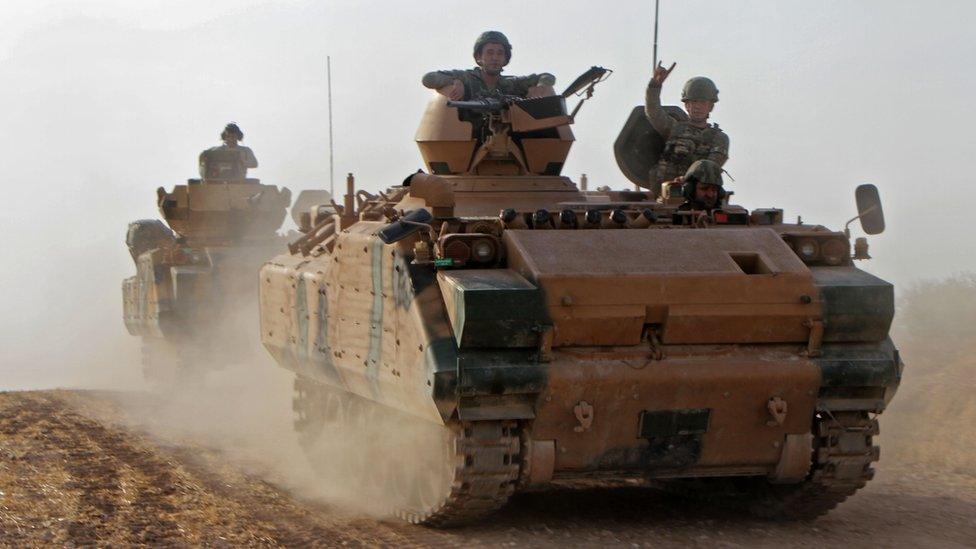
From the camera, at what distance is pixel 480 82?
14.7 meters

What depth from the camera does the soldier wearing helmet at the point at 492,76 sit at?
47.8 ft

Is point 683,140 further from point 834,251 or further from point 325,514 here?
point 325,514

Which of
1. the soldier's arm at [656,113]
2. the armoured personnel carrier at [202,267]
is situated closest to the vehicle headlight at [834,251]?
the soldier's arm at [656,113]

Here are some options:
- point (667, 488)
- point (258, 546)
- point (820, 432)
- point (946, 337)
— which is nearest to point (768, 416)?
point (820, 432)

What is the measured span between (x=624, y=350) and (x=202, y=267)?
1474 cm

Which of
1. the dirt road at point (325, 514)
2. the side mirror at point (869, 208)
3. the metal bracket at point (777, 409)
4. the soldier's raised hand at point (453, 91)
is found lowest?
the dirt road at point (325, 514)

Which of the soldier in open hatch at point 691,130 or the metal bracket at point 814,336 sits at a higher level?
the soldier in open hatch at point 691,130

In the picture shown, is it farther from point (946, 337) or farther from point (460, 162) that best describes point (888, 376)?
point (946, 337)

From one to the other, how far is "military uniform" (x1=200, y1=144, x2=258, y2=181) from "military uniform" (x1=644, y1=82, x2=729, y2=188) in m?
13.4

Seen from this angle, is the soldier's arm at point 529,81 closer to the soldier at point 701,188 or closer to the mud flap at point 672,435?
the soldier at point 701,188

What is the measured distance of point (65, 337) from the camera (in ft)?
126

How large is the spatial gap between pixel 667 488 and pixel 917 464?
2.79 m

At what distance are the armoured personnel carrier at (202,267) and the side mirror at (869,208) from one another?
43.9ft

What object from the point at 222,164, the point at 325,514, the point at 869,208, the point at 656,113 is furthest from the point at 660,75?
the point at 222,164
